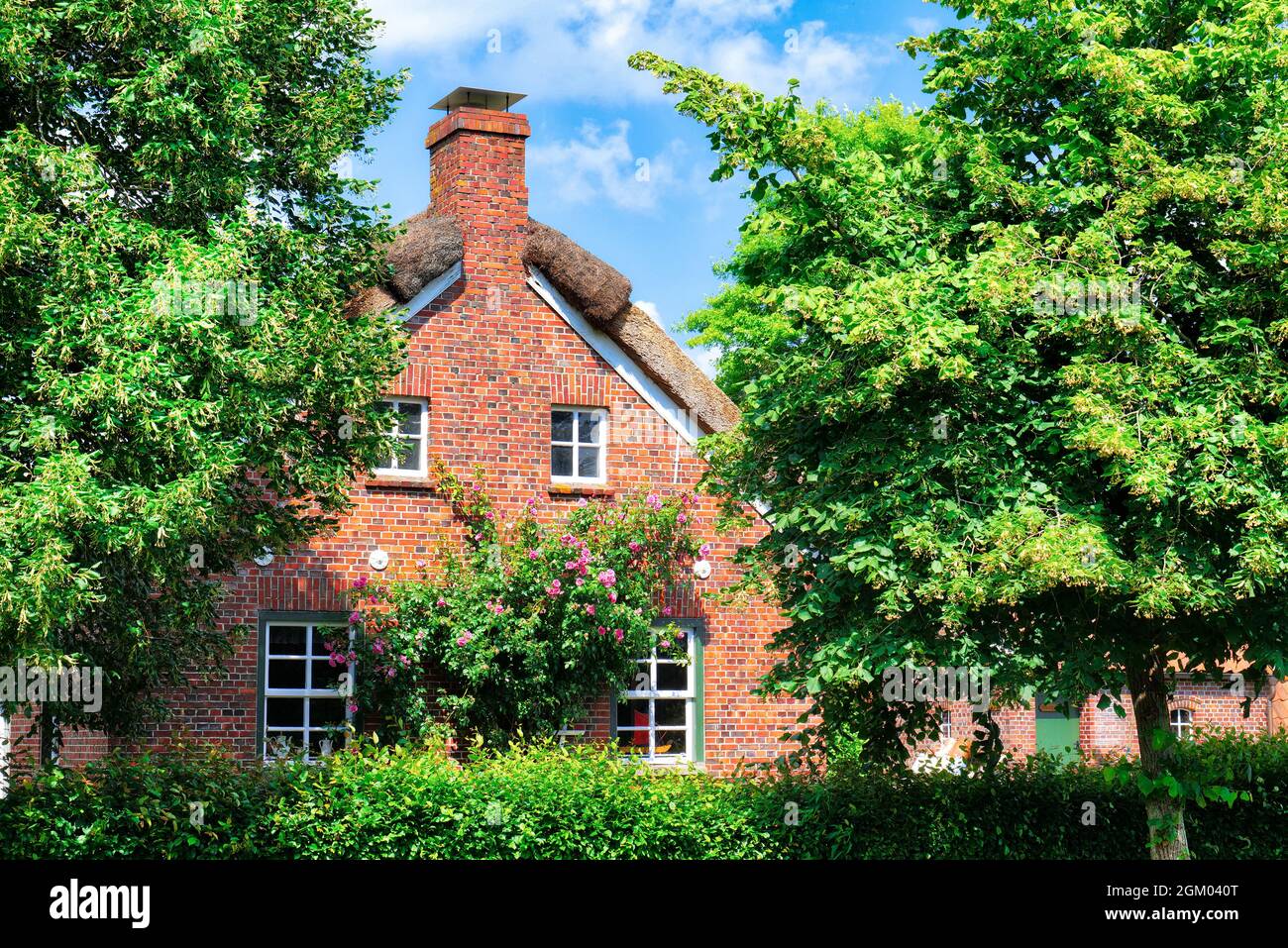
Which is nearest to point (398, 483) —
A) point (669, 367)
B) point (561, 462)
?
point (561, 462)

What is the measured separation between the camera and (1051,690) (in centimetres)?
986

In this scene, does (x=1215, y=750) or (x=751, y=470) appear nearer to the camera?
(x=751, y=470)

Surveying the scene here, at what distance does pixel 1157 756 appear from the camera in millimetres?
11289

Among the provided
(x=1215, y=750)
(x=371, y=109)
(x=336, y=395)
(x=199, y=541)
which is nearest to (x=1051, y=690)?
(x=1215, y=750)

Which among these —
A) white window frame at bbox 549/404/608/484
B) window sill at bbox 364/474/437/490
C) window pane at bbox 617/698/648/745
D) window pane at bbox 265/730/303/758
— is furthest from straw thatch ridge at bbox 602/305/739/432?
window pane at bbox 265/730/303/758

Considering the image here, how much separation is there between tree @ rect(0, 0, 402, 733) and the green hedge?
1.10m

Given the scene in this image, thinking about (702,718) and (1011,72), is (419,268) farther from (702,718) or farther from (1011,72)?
(1011,72)

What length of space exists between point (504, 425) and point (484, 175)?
9.79 feet

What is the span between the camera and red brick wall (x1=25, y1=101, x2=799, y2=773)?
609 inches

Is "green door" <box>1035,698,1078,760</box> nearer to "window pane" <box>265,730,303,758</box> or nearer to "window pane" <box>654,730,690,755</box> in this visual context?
"window pane" <box>654,730,690,755</box>

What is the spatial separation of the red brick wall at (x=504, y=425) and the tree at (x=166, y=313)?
11.6 ft

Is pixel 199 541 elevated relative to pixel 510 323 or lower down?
lower down
